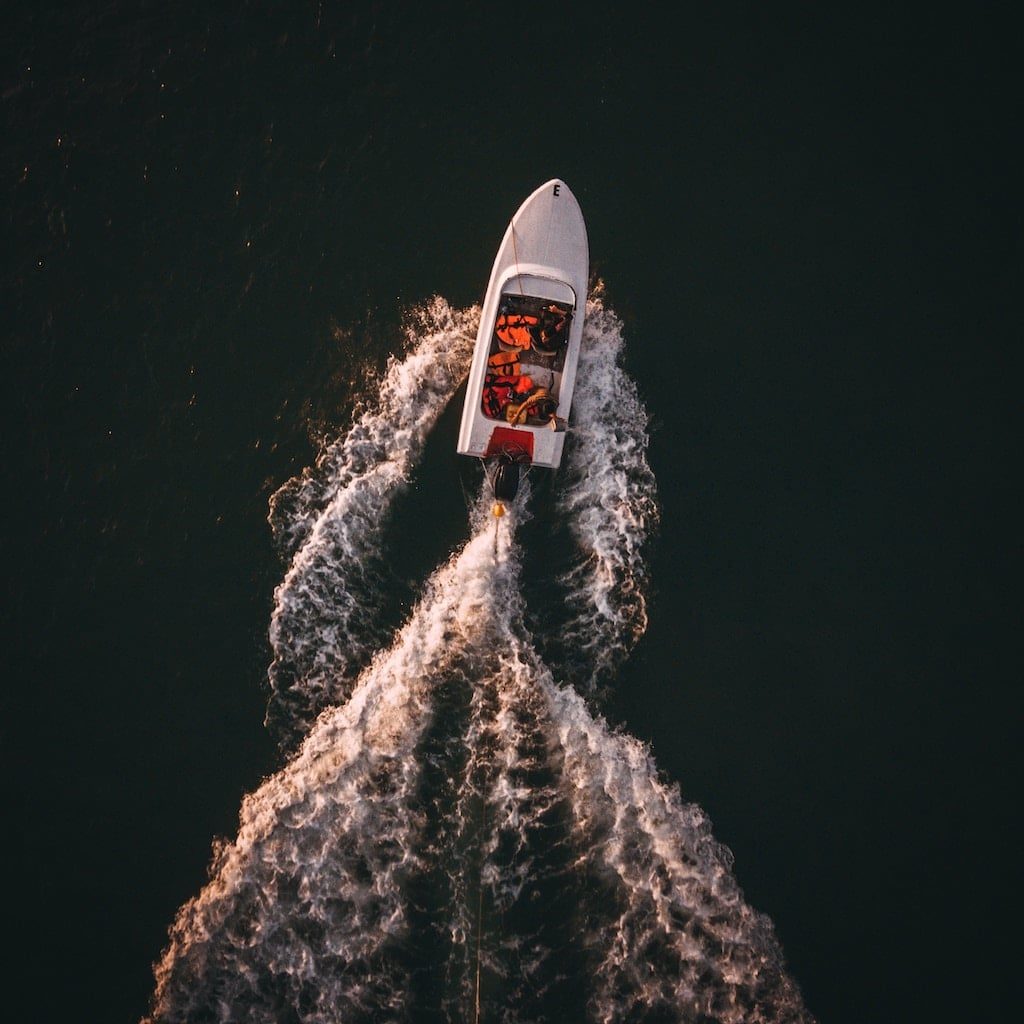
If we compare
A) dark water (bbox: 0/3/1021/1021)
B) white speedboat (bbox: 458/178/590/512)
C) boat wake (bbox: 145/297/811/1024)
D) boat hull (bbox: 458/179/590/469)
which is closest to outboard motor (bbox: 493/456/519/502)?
white speedboat (bbox: 458/178/590/512)

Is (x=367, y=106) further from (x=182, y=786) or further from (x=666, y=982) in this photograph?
(x=666, y=982)

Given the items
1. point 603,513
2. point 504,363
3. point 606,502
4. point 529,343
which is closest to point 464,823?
point 603,513

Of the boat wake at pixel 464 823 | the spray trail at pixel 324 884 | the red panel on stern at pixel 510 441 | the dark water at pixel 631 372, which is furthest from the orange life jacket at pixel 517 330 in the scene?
the spray trail at pixel 324 884

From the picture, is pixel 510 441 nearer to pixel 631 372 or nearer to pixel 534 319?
pixel 534 319

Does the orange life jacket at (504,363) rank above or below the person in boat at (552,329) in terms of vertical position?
below

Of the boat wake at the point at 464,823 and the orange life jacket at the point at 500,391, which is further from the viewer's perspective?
the orange life jacket at the point at 500,391

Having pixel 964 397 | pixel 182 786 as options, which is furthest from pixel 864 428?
pixel 182 786

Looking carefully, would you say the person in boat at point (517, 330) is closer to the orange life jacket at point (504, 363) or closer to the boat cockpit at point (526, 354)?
the boat cockpit at point (526, 354)
